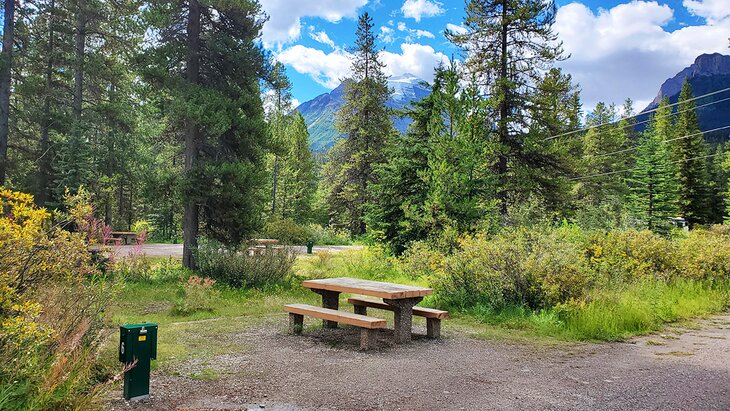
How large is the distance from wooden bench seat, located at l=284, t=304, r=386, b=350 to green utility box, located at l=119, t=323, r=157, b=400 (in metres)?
2.61

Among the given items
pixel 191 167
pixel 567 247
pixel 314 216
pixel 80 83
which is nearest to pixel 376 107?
pixel 314 216

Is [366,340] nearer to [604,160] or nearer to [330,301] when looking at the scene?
[330,301]

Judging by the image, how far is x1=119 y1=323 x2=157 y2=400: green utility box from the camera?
400 centimetres

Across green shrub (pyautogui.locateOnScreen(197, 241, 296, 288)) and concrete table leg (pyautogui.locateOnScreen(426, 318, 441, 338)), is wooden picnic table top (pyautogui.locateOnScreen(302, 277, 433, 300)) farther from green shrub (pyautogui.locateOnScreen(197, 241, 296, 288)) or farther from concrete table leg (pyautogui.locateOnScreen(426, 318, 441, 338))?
green shrub (pyautogui.locateOnScreen(197, 241, 296, 288))

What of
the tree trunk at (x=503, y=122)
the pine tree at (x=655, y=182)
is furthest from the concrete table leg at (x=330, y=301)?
the pine tree at (x=655, y=182)

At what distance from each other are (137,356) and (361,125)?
1152 inches

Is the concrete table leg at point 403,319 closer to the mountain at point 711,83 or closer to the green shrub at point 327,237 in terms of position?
the green shrub at point 327,237

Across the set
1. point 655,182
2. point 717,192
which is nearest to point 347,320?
point 655,182

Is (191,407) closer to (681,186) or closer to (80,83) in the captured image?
(80,83)

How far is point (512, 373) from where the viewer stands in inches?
201

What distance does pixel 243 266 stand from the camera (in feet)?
37.7

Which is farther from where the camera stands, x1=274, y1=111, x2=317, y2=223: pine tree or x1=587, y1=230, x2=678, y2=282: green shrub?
x1=274, y1=111, x2=317, y2=223: pine tree

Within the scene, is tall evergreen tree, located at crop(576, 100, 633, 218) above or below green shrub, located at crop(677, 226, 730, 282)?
above

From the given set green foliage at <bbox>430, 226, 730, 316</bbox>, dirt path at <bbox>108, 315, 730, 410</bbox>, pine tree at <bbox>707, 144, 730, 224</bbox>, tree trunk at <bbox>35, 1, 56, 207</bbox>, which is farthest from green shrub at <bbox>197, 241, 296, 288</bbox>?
pine tree at <bbox>707, 144, 730, 224</bbox>
